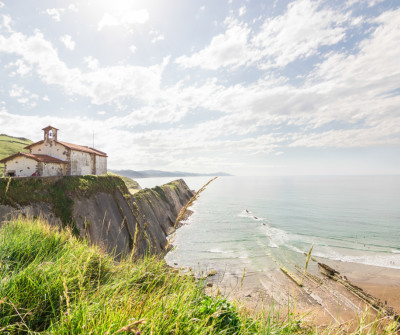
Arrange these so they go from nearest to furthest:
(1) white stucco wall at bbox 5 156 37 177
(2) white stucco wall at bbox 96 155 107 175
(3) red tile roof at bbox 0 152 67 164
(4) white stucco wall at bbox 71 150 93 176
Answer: (3) red tile roof at bbox 0 152 67 164, (1) white stucco wall at bbox 5 156 37 177, (4) white stucco wall at bbox 71 150 93 176, (2) white stucco wall at bbox 96 155 107 175

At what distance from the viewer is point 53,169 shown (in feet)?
74.2

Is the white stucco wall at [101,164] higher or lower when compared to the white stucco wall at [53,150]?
lower

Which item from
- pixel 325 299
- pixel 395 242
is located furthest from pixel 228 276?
pixel 395 242

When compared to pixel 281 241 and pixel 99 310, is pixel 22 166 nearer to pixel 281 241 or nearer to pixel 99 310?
pixel 99 310

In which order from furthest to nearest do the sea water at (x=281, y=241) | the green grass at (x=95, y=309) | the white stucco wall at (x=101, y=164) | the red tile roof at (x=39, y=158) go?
the white stucco wall at (x=101, y=164)
the sea water at (x=281, y=241)
the red tile roof at (x=39, y=158)
the green grass at (x=95, y=309)

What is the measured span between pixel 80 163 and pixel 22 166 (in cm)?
587

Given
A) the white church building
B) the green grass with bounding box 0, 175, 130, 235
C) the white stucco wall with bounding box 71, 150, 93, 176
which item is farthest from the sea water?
the white church building

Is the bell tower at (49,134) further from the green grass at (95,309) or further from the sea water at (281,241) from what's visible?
the green grass at (95,309)

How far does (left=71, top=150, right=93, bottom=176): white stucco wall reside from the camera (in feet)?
80.2

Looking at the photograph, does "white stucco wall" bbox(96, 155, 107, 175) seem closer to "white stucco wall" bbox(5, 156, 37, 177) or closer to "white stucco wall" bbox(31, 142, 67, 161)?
"white stucco wall" bbox(31, 142, 67, 161)

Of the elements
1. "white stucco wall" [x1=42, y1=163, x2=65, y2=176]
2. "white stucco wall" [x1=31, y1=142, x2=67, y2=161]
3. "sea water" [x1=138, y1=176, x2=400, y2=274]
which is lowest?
"sea water" [x1=138, y1=176, x2=400, y2=274]

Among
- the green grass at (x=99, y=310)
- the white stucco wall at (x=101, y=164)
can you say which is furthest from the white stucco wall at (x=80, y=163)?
the green grass at (x=99, y=310)

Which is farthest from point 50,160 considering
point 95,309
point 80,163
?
point 95,309

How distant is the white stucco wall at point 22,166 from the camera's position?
2108 centimetres
